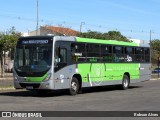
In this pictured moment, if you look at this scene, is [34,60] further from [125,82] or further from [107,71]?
[125,82]

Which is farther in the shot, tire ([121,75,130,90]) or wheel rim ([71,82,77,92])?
tire ([121,75,130,90])

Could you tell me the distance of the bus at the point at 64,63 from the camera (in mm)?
22531

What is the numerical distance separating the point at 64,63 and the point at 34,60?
159 cm

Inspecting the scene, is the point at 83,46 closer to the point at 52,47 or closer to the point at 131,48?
the point at 52,47

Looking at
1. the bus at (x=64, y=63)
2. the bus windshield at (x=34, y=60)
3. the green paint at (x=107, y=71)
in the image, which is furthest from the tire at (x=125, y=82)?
Result: the bus windshield at (x=34, y=60)

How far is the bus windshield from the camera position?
73.8 feet

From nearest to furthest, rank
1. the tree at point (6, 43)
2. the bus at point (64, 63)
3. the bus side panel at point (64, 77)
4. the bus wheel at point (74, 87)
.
Answer: the bus at point (64, 63) → the bus side panel at point (64, 77) → the bus wheel at point (74, 87) → the tree at point (6, 43)

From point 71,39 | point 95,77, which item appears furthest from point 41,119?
point 95,77

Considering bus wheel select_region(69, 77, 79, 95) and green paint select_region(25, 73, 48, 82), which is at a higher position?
green paint select_region(25, 73, 48, 82)

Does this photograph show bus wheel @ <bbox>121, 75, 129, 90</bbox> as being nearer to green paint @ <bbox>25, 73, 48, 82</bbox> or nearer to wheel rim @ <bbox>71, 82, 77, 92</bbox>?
wheel rim @ <bbox>71, 82, 77, 92</bbox>

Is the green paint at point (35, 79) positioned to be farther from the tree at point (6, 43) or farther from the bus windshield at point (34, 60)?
the tree at point (6, 43)

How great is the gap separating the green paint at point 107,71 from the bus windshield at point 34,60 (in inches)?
103

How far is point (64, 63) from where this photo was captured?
76.3 ft

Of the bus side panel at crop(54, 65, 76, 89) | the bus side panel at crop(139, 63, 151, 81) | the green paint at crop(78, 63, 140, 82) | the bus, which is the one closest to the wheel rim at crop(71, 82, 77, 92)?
the bus
